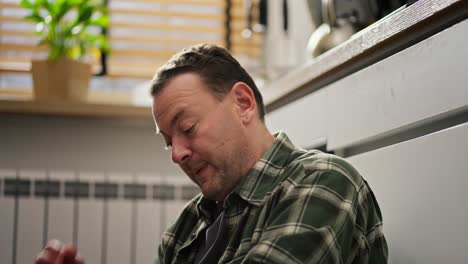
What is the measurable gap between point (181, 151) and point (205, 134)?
0.05 meters

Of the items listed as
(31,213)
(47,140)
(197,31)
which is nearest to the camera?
(31,213)

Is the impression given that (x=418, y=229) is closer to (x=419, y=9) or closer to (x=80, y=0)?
(x=419, y=9)

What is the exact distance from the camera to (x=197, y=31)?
2.86m

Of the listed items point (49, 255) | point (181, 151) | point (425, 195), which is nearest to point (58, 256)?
point (49, 255)

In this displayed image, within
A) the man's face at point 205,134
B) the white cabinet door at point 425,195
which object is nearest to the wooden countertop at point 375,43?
the white cabinet door at point 425,195

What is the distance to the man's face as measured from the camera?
1183 mm

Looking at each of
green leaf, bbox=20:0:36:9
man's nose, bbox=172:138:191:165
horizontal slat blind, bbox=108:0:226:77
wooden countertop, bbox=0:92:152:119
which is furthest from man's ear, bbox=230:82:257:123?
horizontal slat blind, bbox=108:0:226:77

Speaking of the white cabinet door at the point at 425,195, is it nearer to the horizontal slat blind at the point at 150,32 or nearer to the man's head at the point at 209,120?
the man's head at the point at 209,120

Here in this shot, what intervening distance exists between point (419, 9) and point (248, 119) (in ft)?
1.08

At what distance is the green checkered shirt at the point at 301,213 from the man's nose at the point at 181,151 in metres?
0.12

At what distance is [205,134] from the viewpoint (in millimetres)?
1180

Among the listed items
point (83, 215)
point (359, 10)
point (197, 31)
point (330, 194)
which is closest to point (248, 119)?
point (330, 194)

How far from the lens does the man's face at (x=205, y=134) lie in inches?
46.6

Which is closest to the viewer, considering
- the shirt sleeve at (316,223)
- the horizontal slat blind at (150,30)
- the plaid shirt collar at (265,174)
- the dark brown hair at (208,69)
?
the shirt sleeve at (316,223)
